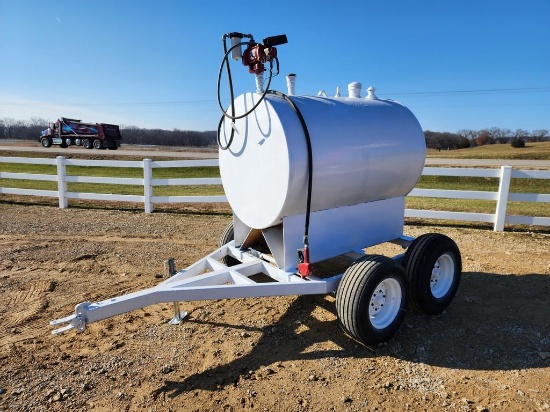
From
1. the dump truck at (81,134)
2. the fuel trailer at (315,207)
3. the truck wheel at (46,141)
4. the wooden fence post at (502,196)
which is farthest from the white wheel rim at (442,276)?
the truck wheel at (46,141)

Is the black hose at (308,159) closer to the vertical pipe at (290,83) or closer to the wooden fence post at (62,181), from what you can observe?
the vertical pipe at (290,83)

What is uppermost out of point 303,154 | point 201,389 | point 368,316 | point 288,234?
point 303,154

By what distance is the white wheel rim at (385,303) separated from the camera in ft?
12.2

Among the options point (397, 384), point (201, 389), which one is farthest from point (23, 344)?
point (397, 384)

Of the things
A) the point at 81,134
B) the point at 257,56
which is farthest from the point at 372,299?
the point at 81,134

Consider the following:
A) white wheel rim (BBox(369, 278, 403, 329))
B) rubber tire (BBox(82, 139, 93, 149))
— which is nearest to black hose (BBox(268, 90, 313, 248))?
white wheel rim (BBox(369, 278, 403, 329))

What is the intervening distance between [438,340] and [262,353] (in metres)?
1.75

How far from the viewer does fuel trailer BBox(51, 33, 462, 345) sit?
3.50m

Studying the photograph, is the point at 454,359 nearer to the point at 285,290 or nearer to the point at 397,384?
the point at 397,384

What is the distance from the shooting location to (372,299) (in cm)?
370

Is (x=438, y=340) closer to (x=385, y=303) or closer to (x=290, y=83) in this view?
(x=385, y=303)

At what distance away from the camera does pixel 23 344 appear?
368cm

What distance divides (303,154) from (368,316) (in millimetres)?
1606

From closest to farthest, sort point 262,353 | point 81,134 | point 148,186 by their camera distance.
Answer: point 262,353 < point 148,186 < point 81,134
